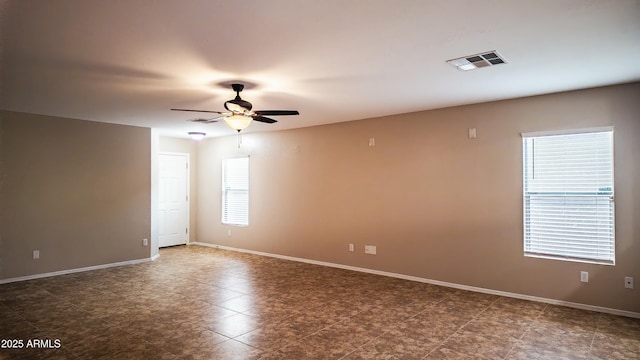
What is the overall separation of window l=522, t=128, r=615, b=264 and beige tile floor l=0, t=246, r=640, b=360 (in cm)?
73

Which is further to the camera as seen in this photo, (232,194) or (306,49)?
(232,194)

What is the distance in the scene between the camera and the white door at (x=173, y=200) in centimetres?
822

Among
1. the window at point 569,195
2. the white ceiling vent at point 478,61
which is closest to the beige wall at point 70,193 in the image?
the white ceiling vent at point 478,61

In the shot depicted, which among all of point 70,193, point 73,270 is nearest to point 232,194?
point 70,193

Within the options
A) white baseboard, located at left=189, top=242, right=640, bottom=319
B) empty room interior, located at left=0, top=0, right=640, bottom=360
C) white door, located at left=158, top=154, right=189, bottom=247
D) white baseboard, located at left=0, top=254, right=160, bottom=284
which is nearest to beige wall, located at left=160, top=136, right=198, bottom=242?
white door, located at left=158, top=154, right=189, bottom=247

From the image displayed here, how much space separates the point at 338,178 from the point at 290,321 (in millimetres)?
3085

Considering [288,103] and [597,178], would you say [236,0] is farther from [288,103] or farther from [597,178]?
[597,178]

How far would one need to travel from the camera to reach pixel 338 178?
21.0ft

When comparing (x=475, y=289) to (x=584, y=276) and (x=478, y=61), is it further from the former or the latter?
(x=478, y=61)

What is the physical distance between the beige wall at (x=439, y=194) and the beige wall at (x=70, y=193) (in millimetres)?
2270

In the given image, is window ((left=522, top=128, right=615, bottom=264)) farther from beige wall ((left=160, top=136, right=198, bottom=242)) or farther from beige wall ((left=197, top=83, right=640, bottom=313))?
beige wall ((left=160, top=136, right=198, bottom=242))

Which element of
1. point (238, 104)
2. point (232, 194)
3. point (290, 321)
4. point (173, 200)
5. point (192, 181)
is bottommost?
point (290, 321)

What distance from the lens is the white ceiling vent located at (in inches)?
124

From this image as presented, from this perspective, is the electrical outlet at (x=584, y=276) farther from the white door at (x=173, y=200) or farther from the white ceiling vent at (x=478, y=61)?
the white door at (x=173, y=200)
